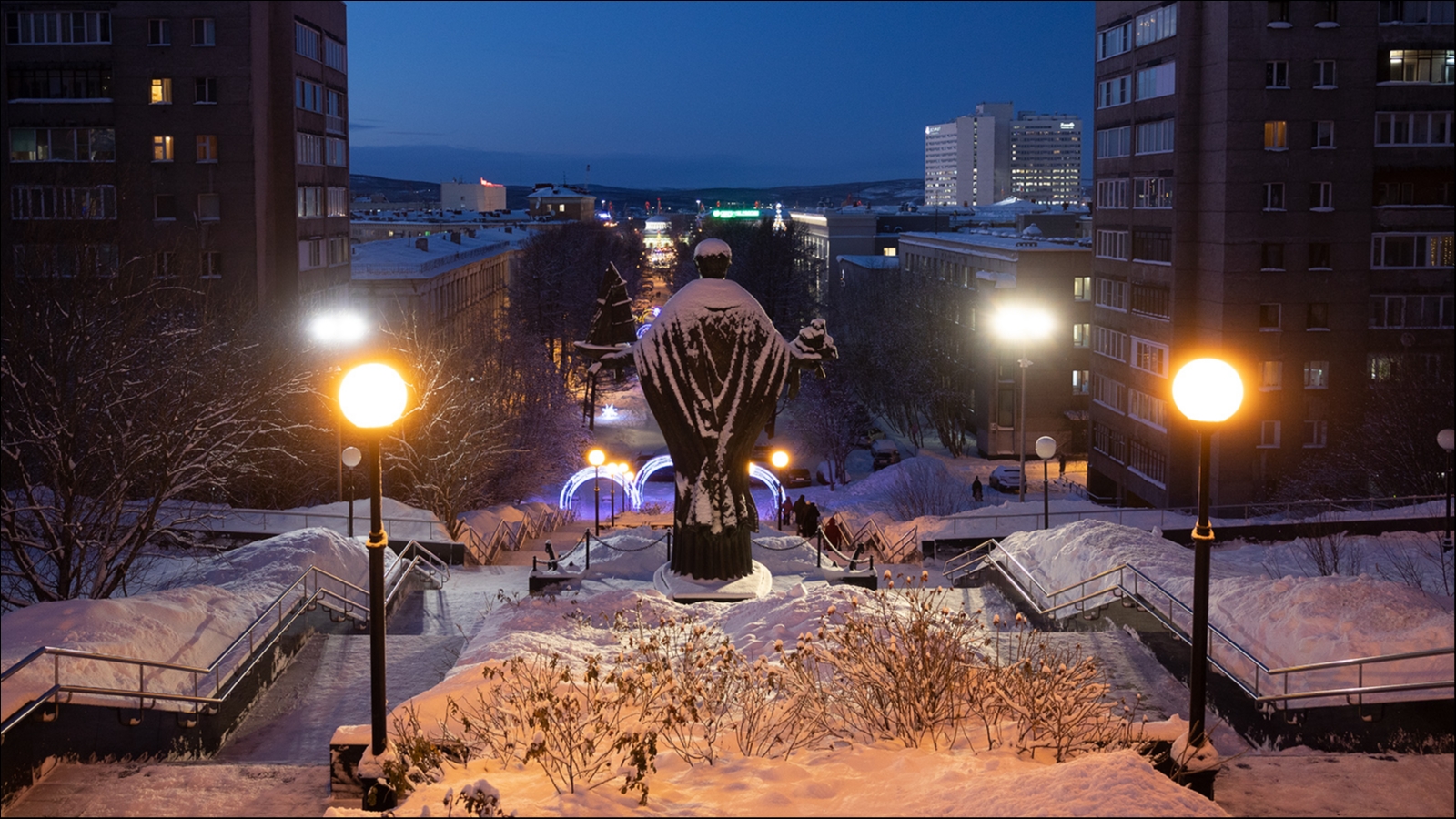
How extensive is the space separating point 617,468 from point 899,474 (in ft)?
30.5

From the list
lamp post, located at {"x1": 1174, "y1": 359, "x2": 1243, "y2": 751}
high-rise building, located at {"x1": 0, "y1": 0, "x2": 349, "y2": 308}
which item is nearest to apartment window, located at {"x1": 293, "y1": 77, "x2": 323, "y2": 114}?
high-rise building, located at {"x1": 0, "y1": 0, "x2": 349, "y2": 308}

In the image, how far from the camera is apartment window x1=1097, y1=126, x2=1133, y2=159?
1620 inches

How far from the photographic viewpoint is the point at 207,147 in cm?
4388

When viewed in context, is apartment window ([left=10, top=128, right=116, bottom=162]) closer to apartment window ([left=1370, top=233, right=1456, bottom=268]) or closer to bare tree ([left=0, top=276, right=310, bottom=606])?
bare tree ([left=0, top=276, right=310, bottom=606])

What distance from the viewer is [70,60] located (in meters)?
42.7

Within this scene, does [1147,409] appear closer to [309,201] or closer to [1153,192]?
[1153,192]

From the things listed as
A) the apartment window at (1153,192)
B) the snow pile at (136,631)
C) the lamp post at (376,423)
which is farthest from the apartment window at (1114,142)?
the lamp post at (376,423)

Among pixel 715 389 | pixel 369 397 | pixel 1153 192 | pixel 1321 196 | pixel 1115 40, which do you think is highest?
pixel 1115 40

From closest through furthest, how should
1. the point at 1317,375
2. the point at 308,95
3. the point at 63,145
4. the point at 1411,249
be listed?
the point at 1411,249, the point at 1317,375, the point at 63,145, the point at 308,95

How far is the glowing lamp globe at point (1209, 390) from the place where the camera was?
8.00 m

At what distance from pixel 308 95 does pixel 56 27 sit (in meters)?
8.57

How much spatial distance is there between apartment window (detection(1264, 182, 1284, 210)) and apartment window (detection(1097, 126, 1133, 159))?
6601 millimetres

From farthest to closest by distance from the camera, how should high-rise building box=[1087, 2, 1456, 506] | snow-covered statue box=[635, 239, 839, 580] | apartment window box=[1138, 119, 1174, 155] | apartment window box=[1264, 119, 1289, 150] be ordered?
apartment window box=[1138, 119, 1174, 155] → apartment window box=[1264, 119, 1289, 150] → high-rise building box=[1087, 2, 1456, 506] → snow-covered statue box=[635, 239, 839, 580]

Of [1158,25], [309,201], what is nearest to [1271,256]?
[1158,25]
